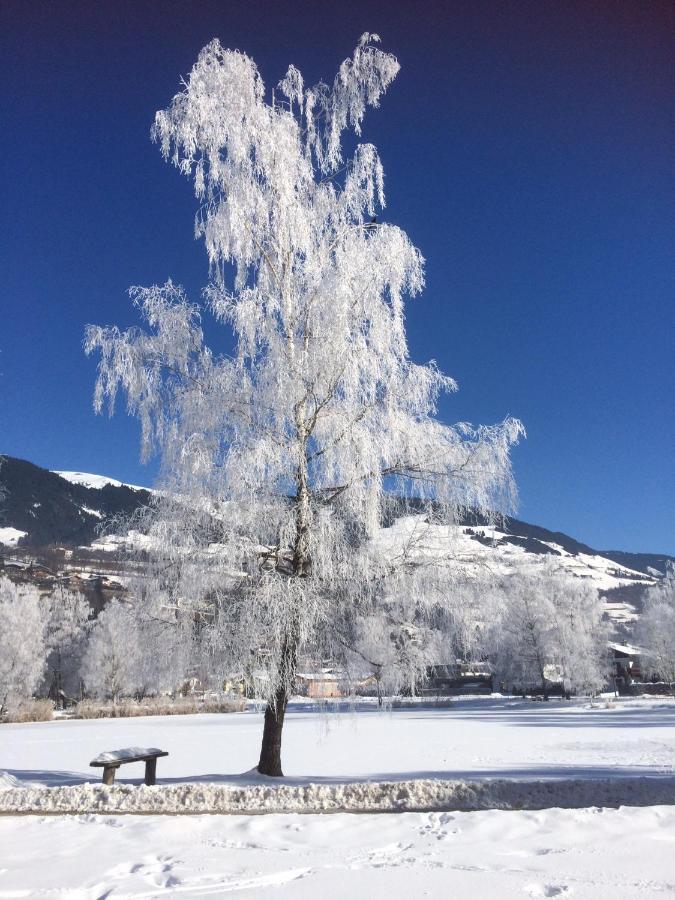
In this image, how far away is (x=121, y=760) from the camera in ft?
30.6

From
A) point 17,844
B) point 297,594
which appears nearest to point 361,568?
point 297,594

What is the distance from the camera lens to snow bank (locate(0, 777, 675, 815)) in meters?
7.14

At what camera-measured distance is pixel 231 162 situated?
475 inches

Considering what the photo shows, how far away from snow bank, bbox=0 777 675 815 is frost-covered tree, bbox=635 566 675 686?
192 feet

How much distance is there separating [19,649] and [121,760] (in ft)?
147

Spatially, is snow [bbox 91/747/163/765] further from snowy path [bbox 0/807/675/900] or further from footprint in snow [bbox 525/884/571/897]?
footprint in snow [bbox 525/884/571/897]

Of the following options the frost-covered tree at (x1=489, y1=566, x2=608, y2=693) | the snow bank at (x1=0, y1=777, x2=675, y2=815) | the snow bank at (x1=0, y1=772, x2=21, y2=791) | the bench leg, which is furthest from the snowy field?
the frost-covered tree at (x1=489, y1=566, x2=608, y2=693)

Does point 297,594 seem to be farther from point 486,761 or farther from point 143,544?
point 486,761

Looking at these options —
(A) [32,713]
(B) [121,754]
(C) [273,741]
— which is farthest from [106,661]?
(C) [273,741]

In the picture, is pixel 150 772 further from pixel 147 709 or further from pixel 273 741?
pixel 147 709

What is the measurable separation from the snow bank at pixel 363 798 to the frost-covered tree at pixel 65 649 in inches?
2241

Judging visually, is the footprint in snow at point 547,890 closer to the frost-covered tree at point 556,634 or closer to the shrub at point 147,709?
the shrub at point 147,709

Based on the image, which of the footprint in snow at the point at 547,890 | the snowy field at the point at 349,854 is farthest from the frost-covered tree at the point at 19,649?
the footprint in snow at the point at 547,890

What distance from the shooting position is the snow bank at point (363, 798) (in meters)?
7.14
